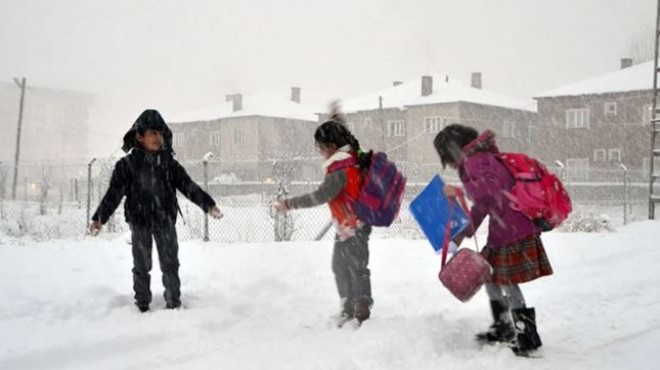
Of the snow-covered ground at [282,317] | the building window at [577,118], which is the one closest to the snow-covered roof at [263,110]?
the building window at [577,118]

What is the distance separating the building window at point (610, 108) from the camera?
42.3m

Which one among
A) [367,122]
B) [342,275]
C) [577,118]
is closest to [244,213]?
[342,275]

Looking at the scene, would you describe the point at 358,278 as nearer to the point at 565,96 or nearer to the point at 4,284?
the point at 4,284

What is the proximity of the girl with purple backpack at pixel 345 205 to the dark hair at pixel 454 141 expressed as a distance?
0.77m

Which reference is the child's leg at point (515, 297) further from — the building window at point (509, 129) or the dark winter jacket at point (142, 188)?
the building window at point (509, 129)

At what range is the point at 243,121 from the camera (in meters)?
54.8

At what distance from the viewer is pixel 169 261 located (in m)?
5.63

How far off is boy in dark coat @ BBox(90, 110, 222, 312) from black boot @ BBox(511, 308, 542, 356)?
104 inches

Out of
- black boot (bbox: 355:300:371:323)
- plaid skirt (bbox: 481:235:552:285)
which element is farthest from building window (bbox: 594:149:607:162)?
plaid skirt (bbox: 481:235:552:285)

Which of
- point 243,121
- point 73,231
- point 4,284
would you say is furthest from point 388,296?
point 243,121

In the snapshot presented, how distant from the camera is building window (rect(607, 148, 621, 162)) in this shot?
4216cm

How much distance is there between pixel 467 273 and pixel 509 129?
47835 mm

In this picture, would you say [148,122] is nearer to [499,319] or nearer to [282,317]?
[282,317]

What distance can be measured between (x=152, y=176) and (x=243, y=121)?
163 feet
